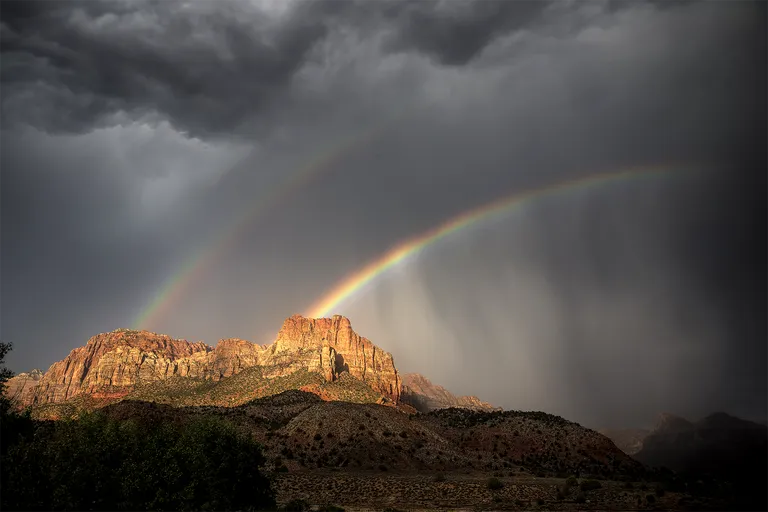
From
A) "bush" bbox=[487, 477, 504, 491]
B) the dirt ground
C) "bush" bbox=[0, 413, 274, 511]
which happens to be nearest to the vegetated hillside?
the dirt ground

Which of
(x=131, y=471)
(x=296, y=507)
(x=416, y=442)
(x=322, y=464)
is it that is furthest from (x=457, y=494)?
(x=131, y=471)

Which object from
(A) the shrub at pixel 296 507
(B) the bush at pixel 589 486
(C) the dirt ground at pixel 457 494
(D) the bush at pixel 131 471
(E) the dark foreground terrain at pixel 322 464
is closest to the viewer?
(D) the bush at pixel 131 471

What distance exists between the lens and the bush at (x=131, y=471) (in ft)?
122

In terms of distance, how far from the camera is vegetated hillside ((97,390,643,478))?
88.8 meters

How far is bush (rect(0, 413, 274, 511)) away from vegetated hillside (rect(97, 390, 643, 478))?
39019 mm

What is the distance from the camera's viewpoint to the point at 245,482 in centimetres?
4841

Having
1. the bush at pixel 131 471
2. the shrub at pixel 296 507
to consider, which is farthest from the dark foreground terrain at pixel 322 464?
the shrub at pixel 296 507

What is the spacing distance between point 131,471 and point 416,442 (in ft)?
221

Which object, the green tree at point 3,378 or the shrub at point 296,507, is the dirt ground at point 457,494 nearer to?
the shrub at point 296,507

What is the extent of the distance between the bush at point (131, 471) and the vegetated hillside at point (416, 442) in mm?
39019

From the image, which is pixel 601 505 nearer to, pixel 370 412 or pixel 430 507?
A: pixel 430 507

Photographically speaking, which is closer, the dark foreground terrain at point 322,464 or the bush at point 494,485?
the dark foreground terrain at point 322,464

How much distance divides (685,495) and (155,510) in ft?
193

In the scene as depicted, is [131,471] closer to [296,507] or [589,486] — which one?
[296,507]
